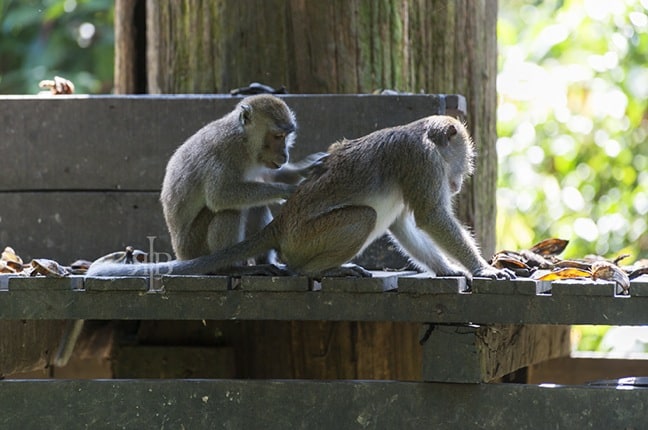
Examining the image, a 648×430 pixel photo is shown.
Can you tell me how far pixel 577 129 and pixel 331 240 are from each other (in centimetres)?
635

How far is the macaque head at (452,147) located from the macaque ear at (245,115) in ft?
3.22

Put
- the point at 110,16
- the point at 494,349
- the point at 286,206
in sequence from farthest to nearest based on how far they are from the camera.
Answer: the point at 110,16, the point at 286,206, the point at 494,349

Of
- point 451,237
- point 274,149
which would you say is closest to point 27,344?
point 274,149

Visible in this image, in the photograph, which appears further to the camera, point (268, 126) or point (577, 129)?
point (577, 129)

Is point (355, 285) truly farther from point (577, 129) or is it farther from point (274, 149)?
point (577, 129)

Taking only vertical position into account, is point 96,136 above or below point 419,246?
above

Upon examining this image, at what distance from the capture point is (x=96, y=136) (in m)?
7.28

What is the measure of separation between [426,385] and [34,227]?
3202 millimetres

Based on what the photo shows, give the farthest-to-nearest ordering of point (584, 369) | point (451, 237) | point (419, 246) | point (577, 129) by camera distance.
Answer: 1. point (577, 129)
2. point (584, 369)
3. point (419, 246)
4. point (451, 237)

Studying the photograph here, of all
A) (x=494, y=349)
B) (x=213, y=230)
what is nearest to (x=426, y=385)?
(x=494, y=349)

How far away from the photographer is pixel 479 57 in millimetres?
7684

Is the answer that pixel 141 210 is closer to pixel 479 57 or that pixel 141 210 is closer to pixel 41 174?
pixel 41 174

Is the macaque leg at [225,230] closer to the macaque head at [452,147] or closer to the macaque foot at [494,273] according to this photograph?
the macaque head at [452,147]

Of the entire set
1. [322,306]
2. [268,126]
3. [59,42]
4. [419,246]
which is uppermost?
[59,42]
